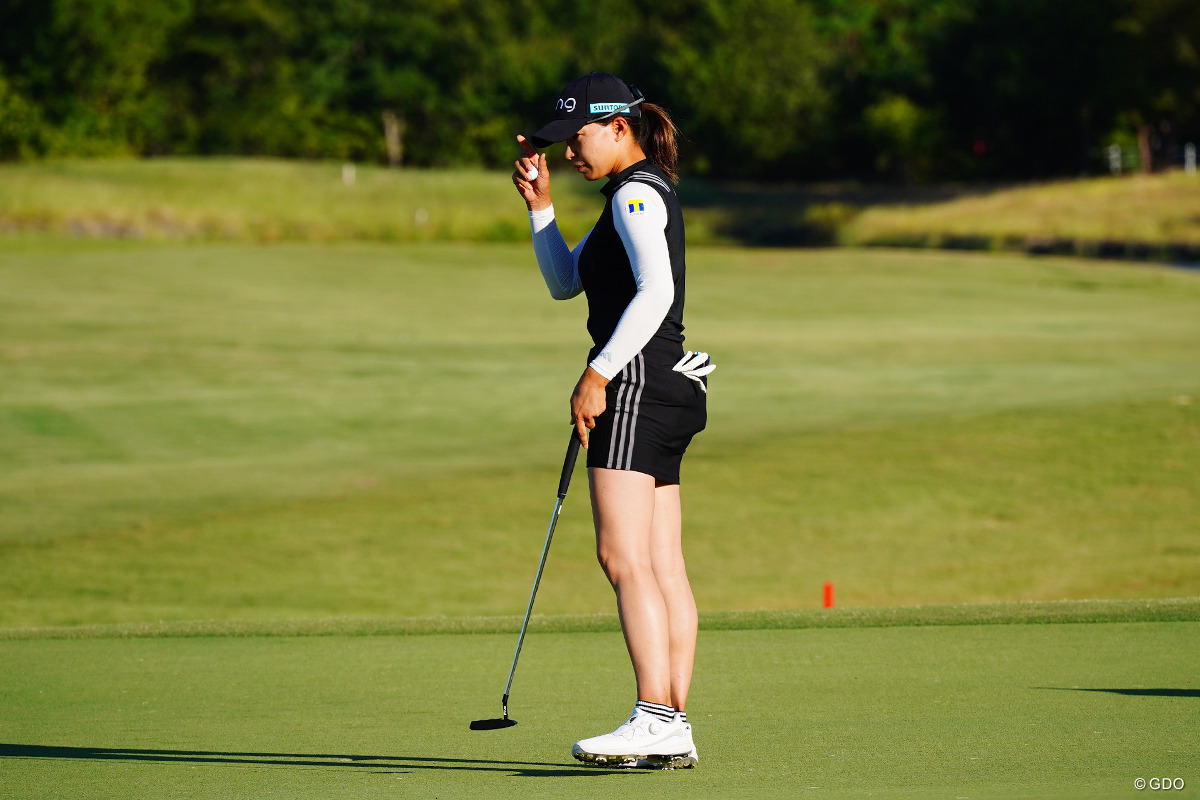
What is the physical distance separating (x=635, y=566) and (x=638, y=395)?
429mm

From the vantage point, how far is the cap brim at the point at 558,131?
3.75m

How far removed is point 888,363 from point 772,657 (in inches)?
633

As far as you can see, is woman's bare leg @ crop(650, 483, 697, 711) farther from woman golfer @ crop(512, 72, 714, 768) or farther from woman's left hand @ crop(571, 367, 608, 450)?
woman's left hand @ crop(571, 367, 608, 450)

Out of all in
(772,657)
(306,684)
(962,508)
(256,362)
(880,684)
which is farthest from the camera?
(256,362)

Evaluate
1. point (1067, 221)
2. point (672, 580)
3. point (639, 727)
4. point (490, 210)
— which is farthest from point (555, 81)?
point (639, 727)

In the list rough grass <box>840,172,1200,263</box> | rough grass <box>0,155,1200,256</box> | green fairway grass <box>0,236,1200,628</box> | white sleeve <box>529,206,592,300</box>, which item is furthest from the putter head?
rough grass <box>0,155,1200,256</box>

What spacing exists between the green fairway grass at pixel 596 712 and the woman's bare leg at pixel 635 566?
25cm

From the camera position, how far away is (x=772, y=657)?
208 inches

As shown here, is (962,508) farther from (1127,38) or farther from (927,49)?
(927,49)

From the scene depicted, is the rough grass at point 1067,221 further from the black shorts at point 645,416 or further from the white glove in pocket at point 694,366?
the black shorts at point 645,416

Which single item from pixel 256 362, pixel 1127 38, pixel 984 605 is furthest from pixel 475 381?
pixel 1127 38

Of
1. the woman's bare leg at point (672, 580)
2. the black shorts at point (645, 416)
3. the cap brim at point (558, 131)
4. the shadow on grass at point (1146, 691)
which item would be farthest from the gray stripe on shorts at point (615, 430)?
the shadow on grass at point (1146, 691)

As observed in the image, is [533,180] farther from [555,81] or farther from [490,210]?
[555,81]

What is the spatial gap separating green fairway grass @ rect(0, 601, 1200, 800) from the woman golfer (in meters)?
0.22
